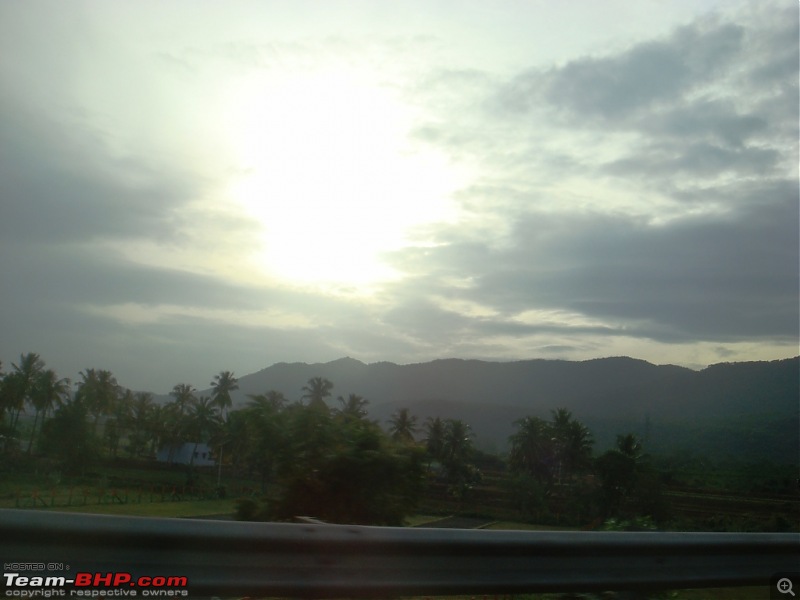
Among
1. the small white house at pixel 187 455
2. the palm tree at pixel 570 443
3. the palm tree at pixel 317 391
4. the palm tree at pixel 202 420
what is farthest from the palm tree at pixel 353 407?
the palm tree at pixel 570 443

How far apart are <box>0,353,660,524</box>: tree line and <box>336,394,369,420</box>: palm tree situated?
1.4 inches

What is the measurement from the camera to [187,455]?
8.35m

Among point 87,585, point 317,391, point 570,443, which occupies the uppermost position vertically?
point 317,391

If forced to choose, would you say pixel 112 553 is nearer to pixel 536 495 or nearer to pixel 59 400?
pixel 59 400

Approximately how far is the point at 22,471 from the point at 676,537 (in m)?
6.04

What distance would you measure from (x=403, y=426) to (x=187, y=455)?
9.68 feet

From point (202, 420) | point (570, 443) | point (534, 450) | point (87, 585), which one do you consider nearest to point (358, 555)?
point (87, 585)

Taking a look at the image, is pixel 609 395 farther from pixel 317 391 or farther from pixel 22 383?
pixel 22 383

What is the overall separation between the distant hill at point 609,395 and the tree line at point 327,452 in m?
0.87

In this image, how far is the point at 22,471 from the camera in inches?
257

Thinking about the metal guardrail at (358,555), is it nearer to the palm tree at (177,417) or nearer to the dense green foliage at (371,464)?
the dense green foliage at (371,464)

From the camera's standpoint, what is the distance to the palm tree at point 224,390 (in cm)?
912

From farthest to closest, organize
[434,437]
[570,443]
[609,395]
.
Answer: [609,395], [434,437], [570,443]

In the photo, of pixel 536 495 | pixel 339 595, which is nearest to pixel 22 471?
pixel 339 595
